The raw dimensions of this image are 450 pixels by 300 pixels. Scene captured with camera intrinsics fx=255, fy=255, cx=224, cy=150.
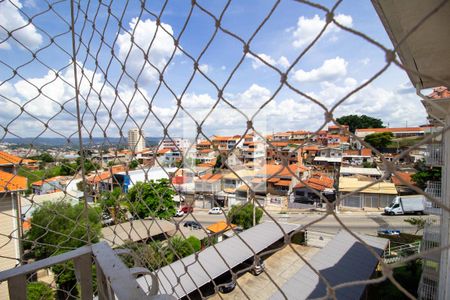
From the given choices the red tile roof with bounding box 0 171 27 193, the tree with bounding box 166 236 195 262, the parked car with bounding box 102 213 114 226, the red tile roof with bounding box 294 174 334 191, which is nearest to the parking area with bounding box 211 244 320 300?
the tree with bounding box 166 236 195 262

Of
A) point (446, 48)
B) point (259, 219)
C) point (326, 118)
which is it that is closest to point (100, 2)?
point (326, 118)

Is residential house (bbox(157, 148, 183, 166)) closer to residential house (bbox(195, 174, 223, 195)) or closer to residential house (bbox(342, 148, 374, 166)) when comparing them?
residential house (bbox(195, 174, 223, 195))

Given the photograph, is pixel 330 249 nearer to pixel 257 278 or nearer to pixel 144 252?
pixel 257 278

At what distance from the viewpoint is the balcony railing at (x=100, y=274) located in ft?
1.51

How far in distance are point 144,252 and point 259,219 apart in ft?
23.1

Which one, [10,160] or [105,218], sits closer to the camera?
[10,160]

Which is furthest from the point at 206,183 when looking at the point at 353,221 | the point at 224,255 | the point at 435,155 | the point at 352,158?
the point at 352,158

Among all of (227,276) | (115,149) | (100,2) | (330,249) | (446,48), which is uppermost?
(100,2)

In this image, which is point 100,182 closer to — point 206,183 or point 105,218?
point 206,183

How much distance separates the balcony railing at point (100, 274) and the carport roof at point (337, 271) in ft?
8.35

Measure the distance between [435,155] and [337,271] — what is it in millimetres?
2301

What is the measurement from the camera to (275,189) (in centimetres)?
993

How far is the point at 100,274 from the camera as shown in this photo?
23.0 inches

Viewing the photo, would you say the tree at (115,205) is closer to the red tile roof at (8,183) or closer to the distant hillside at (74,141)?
the distant hillside at (74,141)
